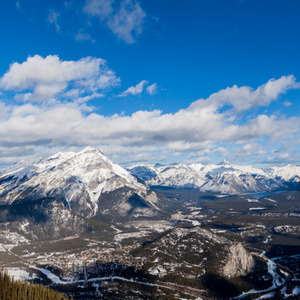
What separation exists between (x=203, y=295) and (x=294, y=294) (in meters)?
63.6

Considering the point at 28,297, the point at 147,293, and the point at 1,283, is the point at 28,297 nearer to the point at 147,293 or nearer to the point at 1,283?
the point at 1,283

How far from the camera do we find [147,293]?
185 metres

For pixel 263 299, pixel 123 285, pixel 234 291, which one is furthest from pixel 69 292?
pixel 263 299

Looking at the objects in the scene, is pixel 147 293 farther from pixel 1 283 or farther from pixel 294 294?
pixel 1 283

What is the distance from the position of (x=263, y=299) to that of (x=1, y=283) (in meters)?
174

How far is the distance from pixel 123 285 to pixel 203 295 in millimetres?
52418

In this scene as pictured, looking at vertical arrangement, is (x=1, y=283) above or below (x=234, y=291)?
above

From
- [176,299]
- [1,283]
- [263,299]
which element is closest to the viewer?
[1,283]

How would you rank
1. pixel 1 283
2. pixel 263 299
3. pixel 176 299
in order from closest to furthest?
pixel 1 283
pixel 176 299
pixel 263 299

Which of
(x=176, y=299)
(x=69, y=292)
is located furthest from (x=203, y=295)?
(x=69, y=292)

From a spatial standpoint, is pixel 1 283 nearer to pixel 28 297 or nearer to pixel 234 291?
pixel 28 297

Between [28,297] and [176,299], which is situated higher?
[28,297]

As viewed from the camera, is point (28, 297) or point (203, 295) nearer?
point (28, 297)

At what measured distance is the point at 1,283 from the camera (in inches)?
2756
